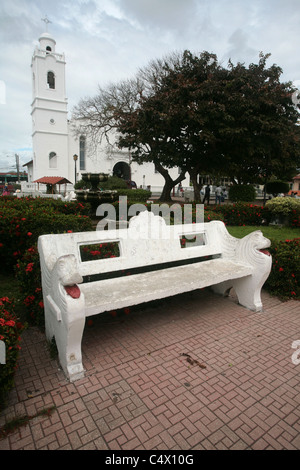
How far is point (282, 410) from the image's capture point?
2.25m

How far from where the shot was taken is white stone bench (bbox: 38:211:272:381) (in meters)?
2.49

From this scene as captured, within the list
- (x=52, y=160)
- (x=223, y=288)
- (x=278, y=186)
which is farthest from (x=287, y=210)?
(x=52, y=160)

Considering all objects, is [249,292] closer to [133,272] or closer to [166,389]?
[133,272]

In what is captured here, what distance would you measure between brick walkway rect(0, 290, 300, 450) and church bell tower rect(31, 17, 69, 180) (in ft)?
102

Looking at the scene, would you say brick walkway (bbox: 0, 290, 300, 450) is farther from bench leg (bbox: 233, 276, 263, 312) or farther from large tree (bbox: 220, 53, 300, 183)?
large tree (bbox: 220, 53, 300, 183)

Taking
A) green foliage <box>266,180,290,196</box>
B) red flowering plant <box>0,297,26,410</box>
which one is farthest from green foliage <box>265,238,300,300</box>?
green foliage <box>266,180,290,196</box>

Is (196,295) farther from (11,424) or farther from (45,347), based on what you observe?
(11,424)

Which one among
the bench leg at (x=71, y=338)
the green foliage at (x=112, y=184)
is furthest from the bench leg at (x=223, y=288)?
the green foliage at (x=112, y=184)

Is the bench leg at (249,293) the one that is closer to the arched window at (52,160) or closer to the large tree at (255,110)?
the large tree at (255,110)

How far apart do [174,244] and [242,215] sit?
6.74 meters

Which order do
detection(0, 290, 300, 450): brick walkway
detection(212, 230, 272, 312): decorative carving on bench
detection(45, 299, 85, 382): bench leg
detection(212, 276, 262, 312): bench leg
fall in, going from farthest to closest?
detection(212, 276, 262, 312): bench leg
detection(212, 230, 272, 312): decorative carving on bench
detection(45, 299, 85, 382): bench leg
detection(0, 290, 300, 450): brick walkway

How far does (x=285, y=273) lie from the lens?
450 cm

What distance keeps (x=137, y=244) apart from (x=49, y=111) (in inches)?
1276
